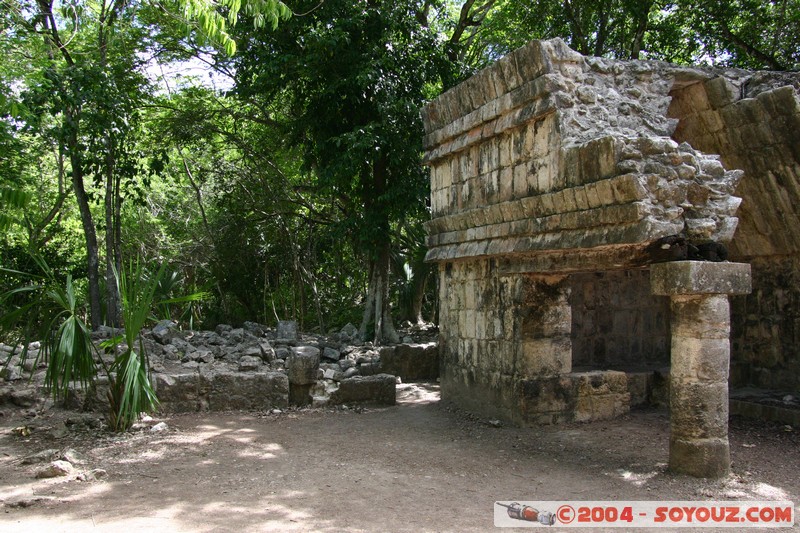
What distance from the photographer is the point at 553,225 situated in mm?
6305

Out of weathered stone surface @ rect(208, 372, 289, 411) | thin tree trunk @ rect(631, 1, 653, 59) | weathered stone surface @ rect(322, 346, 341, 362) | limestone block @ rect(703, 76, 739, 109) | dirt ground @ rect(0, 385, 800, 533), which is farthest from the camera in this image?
thin tree trunk @ rect(631, 1, 653, 59)

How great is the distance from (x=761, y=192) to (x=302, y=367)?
5.64m

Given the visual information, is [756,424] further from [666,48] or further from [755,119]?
[666,48]

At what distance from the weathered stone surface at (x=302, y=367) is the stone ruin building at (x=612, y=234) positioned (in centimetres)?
164

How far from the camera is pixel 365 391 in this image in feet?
29.1

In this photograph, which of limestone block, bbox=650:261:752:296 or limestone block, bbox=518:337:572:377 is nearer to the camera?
limestone block, bbox=650:261:752:296

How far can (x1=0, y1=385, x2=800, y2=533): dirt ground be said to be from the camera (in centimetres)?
471

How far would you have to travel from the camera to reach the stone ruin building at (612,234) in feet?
17.8

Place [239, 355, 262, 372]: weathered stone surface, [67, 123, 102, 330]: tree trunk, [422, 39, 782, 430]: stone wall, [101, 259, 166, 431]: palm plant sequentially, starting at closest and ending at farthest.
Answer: [422, 39, 782, 430]: stone wall → [101, 259, 166, 431]: palm plant → [239, 355, 262, 372]: weathered stone surface → [67, 123, 102, 330]: tree trunk

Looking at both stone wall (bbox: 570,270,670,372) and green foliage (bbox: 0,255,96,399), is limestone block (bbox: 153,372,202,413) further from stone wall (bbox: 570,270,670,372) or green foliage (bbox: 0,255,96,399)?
stone wall (bbox: 570,270,670,372)

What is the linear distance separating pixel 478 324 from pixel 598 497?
117 inches

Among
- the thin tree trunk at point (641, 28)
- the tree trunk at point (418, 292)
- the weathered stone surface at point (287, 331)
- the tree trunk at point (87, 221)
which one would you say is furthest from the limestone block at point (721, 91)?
the tree trunk at point (87, 221)

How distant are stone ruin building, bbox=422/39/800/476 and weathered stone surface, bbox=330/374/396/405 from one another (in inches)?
32.2

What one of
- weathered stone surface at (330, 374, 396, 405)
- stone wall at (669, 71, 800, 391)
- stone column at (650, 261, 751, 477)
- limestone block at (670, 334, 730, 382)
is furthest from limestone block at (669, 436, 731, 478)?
weathered stone surface at (330, 374, 396, 405)
